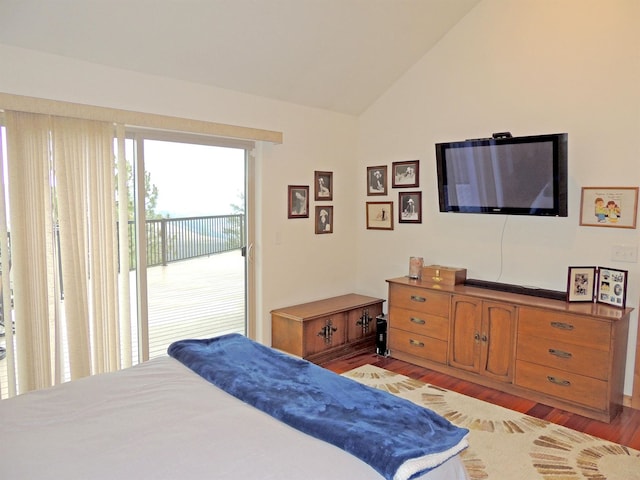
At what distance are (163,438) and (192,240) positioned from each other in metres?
2.42


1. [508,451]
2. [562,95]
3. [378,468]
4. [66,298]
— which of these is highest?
[562,95]

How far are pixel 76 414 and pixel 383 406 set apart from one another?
1.24 meters

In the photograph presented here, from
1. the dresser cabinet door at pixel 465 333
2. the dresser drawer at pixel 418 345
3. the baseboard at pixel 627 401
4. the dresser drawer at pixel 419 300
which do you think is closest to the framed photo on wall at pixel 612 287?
the baseboard at pixel 627 401

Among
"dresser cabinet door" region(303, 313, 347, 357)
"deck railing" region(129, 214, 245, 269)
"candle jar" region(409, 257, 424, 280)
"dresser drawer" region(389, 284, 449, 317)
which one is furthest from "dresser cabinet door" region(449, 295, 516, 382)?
"deck railing" region(129, 214, 245, 269)

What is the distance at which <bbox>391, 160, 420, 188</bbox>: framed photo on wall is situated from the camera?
4.60 meters

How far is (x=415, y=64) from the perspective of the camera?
4.51 m

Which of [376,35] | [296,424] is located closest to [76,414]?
[296,424]

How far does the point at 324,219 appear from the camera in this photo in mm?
4828

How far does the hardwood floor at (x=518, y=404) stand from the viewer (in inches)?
119

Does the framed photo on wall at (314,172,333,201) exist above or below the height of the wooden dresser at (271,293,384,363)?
above

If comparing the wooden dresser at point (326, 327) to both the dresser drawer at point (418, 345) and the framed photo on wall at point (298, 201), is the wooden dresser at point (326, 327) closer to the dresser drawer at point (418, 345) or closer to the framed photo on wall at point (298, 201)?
the dresser drawer at point (418, 345)

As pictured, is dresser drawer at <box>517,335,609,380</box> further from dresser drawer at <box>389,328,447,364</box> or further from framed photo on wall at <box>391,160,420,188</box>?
framed photo on wall at <box>391,160,420,188</box>

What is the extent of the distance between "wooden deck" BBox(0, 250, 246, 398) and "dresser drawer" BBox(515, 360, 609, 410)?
2.44 metres

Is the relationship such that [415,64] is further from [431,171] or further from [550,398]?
[550,398]
